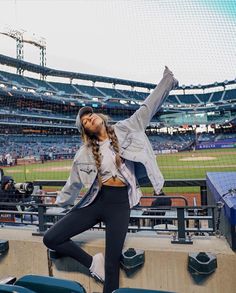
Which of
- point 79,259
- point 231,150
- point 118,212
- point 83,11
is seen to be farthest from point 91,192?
point 231,150

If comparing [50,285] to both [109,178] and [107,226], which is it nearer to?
[107,226]

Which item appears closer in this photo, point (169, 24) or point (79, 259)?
point (79, 259)

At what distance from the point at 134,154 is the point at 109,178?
0.25m

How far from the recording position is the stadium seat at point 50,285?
1245mm

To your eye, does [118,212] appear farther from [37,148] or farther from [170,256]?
[37,148]

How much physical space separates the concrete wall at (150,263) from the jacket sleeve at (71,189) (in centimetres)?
44

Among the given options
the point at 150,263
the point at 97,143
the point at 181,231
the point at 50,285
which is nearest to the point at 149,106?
the point at 97,143

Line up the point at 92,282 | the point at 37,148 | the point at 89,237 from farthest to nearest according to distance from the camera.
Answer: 1. the point at 37,148
2. the point at 89,237
3. the point at 92,282

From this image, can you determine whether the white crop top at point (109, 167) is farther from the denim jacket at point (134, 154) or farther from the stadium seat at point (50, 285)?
the stadium seat at point (50, 285)

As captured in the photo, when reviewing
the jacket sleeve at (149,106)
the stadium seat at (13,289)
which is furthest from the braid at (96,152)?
the stadium seat at (13,289)

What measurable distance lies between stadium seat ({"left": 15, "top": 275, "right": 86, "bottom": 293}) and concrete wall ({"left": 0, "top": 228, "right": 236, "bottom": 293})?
1014mm

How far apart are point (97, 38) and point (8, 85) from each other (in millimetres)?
34204

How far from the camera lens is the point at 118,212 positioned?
2.02m

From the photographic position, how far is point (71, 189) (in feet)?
7.15
